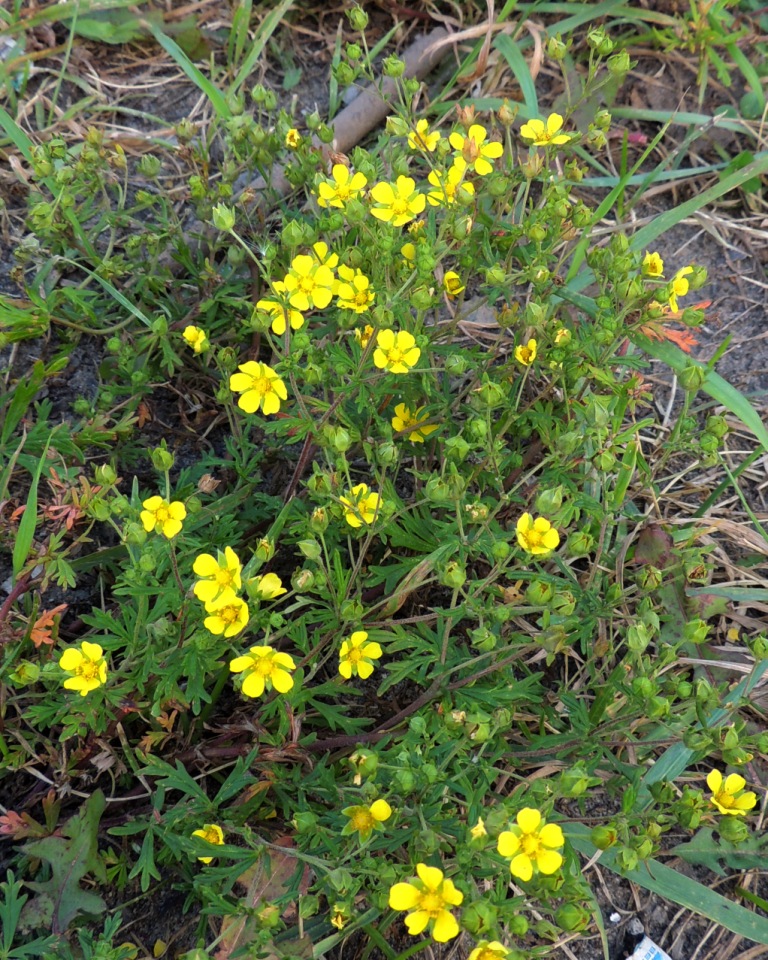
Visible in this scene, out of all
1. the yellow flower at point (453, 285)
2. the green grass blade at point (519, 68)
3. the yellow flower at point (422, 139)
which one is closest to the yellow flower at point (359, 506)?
the yellow flower at point (453, 285)

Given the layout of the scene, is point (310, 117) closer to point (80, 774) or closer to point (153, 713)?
point (153, 713)

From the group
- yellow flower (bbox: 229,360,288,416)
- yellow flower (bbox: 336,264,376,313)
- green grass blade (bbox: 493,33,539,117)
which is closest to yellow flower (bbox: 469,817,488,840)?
yellow flower (bbox: 229,360,288,416)

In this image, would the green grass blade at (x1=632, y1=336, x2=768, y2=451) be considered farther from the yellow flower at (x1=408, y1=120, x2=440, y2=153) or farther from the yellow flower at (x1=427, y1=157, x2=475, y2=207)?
the yellow flower at (x1=408, y1=120, x2=440, y2=153)

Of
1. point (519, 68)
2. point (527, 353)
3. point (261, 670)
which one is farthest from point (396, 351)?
point (519, 68)

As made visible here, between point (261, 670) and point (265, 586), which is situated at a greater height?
point (265, 586)

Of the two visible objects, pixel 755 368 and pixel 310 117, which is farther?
pixel 755 368

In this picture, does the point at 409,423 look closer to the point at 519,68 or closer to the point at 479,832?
the point at 479,832

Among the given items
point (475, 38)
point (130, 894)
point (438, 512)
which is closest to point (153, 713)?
point (130, 894)
